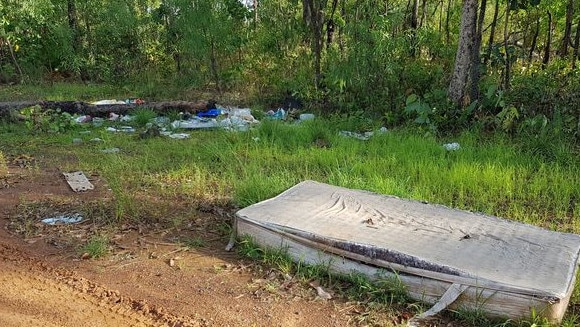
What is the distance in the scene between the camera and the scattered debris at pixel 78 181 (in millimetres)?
3957

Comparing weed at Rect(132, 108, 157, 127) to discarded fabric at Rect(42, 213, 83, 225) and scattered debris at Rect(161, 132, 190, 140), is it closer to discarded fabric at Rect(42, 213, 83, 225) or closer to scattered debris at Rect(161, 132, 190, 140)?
scattered debris at Rect(161, 132, 190, 140)

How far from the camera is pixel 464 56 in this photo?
6168 millimetres

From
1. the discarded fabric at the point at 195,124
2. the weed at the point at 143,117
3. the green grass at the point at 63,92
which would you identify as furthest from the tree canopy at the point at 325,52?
the weed at the point at 143,117

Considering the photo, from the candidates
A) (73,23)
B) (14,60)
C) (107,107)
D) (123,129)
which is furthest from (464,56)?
(14,60)

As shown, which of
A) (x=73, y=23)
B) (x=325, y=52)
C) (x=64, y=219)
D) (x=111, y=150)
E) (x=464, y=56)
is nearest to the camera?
(x=64, y=219)

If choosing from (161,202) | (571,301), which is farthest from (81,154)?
(571,301)

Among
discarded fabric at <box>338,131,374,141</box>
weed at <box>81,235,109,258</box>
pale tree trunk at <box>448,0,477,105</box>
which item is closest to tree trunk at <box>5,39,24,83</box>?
discarded fabric at <box>338,131,374,141</box>

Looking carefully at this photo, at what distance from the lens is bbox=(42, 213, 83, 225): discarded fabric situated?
10.8ft

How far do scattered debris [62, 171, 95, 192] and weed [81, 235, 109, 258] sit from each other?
1118 millimetres

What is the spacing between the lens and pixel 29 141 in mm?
5715

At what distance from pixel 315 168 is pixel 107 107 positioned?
13.7 ft

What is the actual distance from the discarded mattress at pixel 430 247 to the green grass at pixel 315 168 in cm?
13

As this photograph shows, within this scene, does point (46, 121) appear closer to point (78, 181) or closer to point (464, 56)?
point (78, 181)

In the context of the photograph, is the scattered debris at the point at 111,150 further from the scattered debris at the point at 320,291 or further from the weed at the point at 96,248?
the scattered debris at the point at 320,291
